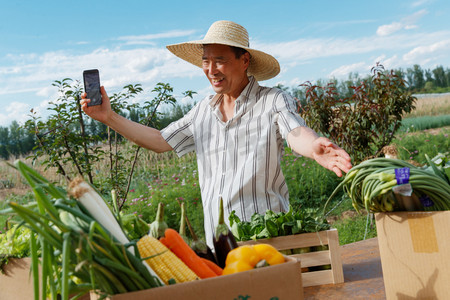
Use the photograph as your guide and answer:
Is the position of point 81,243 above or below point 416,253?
above

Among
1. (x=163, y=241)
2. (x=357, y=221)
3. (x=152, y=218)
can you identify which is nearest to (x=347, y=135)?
(x=357, y=221)

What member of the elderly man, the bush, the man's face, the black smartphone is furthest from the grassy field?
the man's face

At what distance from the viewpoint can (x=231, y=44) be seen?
2.62 metres

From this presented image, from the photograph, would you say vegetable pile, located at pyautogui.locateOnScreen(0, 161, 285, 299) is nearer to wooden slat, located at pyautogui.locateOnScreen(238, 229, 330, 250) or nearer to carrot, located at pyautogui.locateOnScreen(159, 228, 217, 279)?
carrot, located at pyautogui.locateOnScreen(159, 228, 217, 279)

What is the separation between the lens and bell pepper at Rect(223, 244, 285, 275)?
1.04 m

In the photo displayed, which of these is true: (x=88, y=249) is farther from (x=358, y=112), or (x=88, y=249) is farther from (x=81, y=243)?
(x=358, y=112)

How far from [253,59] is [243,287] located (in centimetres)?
214

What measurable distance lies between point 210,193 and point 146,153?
5.82 metres

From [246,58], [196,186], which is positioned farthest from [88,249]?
[196,186]

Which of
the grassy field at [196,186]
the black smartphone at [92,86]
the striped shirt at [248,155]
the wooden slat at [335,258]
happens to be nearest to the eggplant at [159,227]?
the wooden slat at [335,258]

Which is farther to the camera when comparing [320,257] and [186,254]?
[320,257]

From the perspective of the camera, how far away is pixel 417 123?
38.2 ft

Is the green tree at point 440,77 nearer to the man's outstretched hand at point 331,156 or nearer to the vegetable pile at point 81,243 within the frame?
the man's outstretched hand at point 331,156

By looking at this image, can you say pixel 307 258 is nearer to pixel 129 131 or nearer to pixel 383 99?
pixel 129 131
